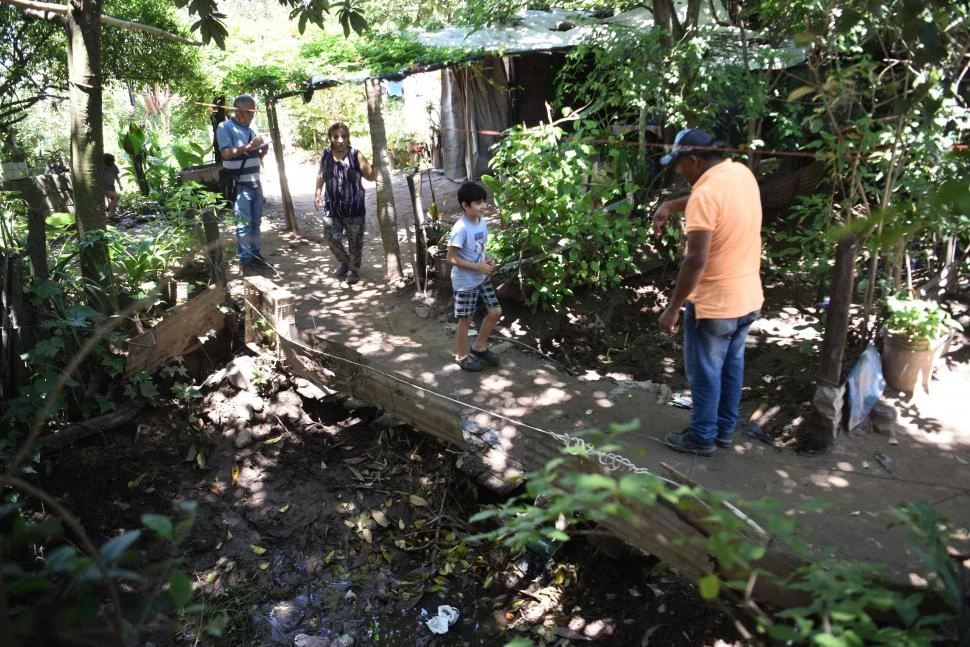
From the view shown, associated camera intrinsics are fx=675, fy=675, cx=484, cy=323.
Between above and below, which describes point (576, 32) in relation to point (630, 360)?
above

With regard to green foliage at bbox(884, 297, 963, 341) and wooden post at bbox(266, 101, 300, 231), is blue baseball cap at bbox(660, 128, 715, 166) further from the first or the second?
wooden post at bbox(266, 101, 300, 231)

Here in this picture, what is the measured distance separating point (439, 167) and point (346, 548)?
1042cm

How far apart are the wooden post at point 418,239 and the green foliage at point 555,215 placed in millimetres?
926

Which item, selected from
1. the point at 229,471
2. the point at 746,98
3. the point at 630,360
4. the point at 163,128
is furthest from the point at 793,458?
the point at 163,128

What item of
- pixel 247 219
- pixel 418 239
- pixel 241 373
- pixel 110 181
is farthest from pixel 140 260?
pixel 110 181

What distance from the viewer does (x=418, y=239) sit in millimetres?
6492

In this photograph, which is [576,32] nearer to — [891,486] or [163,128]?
[891,486]

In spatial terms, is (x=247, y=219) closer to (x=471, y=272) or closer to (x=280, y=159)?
(x=280, y=159)

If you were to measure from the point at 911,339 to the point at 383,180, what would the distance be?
4.74m

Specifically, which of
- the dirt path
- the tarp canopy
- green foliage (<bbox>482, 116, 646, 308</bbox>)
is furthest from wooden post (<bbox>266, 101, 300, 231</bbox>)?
green foliage (<bbox>482, 116, 646, 308</bbox>)

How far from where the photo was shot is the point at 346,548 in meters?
4.59

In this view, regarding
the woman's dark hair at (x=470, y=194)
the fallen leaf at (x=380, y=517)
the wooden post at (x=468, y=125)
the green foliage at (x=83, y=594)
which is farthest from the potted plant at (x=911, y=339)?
the wooden post at (x=468, y=125)

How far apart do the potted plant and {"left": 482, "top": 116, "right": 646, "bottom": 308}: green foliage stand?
79.4 inches

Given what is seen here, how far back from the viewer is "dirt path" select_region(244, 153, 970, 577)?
3.52 meters
